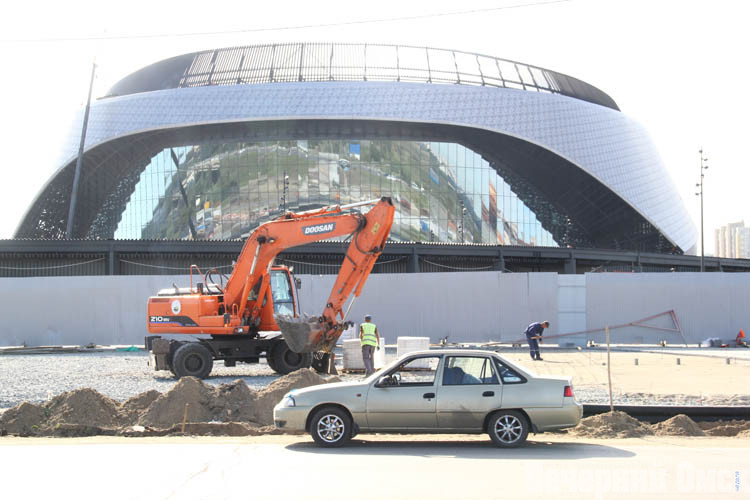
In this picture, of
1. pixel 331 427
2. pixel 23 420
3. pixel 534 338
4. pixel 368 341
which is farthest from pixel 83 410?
pixel 534 338

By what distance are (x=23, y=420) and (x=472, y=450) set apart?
7092mm

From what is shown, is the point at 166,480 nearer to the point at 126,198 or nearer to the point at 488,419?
the point at 488,419

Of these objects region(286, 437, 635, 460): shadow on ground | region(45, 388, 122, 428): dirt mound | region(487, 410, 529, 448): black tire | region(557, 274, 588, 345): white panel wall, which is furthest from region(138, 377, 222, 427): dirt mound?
region(557, 274, 588, 345): white panel wall

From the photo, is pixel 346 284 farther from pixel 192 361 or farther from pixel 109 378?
pixel 109 378

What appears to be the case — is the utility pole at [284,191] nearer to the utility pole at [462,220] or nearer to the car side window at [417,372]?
the utility pole at [462,220]

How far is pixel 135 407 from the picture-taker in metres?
13.6

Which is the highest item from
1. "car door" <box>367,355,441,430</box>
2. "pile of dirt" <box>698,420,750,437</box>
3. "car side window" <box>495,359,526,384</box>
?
"car side window" <box>495,359,526,384</box>

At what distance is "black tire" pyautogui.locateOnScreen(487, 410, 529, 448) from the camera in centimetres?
1026

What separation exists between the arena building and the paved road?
4641 centimetres

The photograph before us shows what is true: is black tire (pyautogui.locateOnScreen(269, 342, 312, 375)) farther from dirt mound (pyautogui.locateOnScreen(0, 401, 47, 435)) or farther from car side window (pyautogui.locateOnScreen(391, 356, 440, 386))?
car side window (pyautogui.locateOnScreen(391, 356, 440, 386))

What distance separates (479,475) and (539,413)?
1986mm

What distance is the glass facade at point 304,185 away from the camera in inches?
2272

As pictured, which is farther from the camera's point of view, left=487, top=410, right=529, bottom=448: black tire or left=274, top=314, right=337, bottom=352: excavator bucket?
left=274, top=314, right=337, bottom=352: excavator bucket

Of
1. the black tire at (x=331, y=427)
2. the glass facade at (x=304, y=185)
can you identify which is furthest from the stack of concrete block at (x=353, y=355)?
the glass facade at (x=304, y=185)
